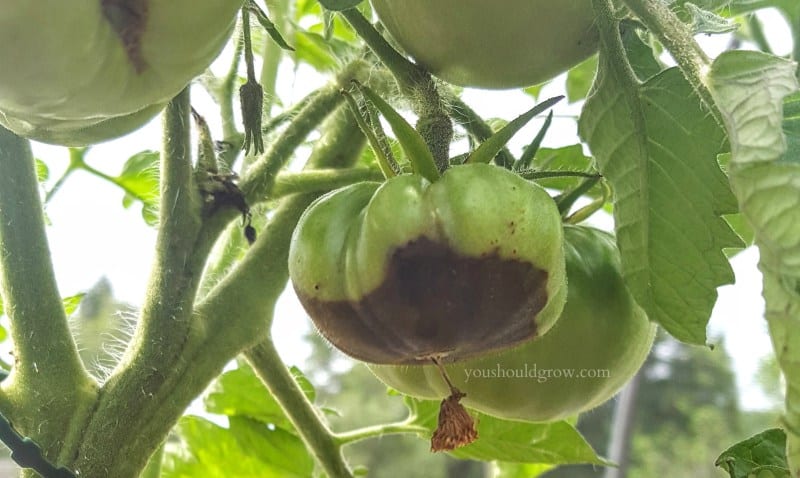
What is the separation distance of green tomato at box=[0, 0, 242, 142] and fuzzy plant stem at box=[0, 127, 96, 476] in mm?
150

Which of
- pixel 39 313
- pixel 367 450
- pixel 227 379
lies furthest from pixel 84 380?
pixel 367 450

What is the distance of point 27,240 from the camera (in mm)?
493

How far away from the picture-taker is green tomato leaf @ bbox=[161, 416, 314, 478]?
32.7 inches

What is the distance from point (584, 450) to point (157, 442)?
1.34 ft

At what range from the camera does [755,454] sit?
0.43 m

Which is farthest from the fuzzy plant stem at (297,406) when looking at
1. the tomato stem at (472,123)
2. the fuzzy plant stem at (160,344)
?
the tomato stem at (472,123)

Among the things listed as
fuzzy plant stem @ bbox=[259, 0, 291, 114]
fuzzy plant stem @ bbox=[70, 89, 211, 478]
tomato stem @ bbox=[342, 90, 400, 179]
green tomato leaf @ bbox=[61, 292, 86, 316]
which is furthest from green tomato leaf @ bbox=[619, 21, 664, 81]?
green tomato leaf @ bbox=[61, 292, 86, 316]

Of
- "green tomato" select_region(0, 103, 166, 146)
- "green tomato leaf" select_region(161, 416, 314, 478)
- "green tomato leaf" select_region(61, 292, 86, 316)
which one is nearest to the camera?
"green tomato" select_region(0, 103, 166, 146)

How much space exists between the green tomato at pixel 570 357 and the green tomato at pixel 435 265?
0.12m

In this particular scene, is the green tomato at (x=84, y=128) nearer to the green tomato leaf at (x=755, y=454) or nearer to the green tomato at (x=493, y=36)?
the green tomato at (x=493, y=36)

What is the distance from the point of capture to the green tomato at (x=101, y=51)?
0.30 metres

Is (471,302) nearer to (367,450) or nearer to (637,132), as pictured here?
(637,132)

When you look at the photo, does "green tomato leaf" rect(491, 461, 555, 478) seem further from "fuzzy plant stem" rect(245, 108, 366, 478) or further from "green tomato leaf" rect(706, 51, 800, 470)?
"green tomato leaf" rect(706, 51, 800, 470)

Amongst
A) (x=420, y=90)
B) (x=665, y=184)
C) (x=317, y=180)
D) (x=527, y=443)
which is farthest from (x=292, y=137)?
(x=527, y=443)
